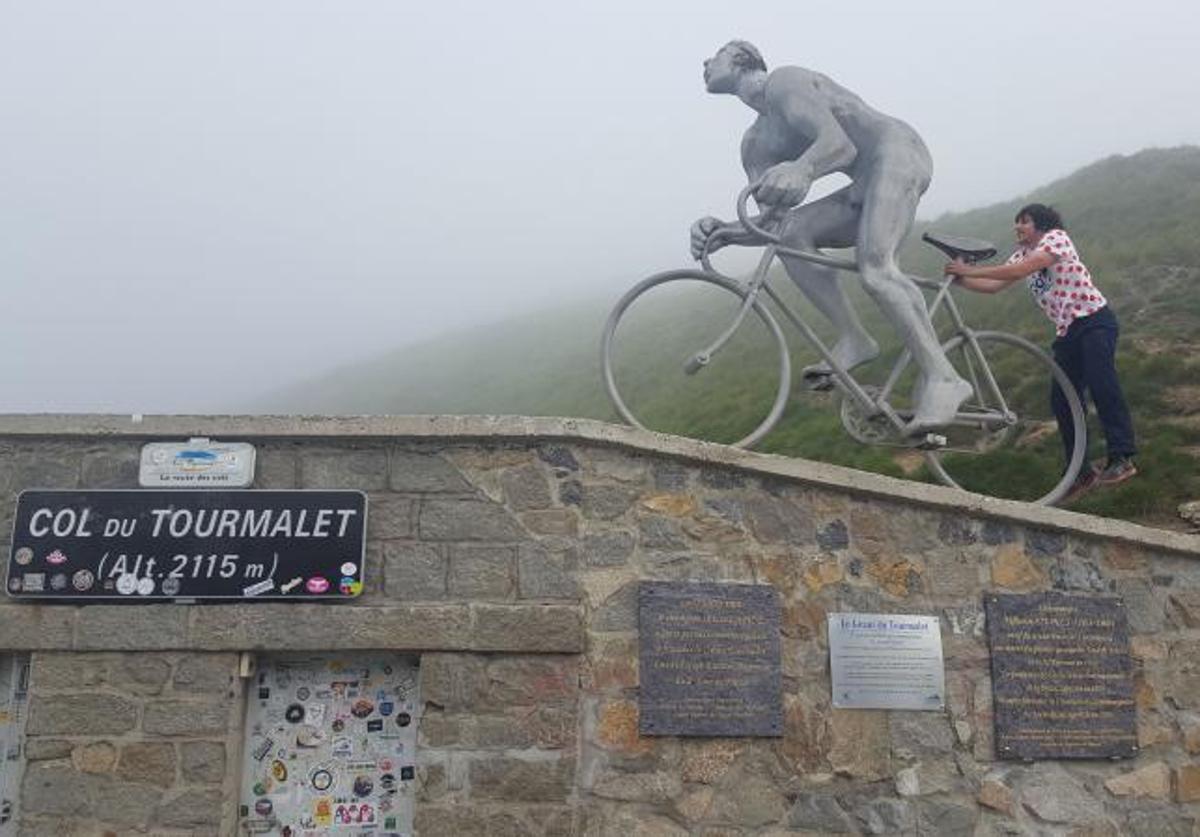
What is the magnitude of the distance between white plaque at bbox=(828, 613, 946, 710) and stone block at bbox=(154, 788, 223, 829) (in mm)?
2970

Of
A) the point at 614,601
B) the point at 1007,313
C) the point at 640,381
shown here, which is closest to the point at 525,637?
the point at 614,601

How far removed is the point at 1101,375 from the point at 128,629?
5.52 metres

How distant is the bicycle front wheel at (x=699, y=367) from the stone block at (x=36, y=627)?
9.78 feet

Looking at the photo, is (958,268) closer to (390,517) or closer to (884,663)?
(884,663)

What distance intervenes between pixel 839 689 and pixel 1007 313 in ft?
33.2

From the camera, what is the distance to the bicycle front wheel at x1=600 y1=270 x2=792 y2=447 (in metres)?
6.34

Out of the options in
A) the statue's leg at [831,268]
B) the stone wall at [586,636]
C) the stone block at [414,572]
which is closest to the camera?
the stone wall at [586,636]

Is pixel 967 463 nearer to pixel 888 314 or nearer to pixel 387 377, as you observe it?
pixel 888 314

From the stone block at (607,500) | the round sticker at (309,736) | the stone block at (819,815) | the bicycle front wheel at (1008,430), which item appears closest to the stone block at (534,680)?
the stone block at (607,500)

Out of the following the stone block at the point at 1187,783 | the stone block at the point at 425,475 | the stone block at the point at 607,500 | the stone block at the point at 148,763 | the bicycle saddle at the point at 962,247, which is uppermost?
the bicycle saddle at the point at 962,247

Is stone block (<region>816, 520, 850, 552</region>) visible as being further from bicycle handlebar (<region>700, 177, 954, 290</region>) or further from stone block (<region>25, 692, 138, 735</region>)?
stone block (<region>25, 692, 138, 735</region>)

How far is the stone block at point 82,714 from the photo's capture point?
508cm

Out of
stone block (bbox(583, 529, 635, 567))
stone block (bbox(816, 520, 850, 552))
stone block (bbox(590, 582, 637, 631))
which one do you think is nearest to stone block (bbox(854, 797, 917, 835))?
stone block (bbox(816, 520, 850, 552))

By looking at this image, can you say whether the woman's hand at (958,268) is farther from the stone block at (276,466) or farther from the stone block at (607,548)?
the stone block at (276,466)
